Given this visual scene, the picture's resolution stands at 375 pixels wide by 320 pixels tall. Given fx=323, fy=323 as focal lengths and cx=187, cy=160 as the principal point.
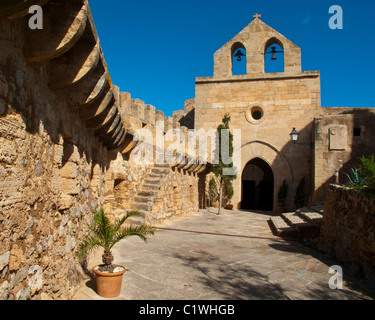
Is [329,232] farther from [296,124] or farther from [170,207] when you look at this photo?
[296,124]

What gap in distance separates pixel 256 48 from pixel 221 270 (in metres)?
14.2

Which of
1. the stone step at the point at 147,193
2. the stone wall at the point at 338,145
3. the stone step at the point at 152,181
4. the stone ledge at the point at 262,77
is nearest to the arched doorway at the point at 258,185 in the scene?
the stone ledge at the point at 262,77

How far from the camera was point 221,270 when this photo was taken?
5.23 meters

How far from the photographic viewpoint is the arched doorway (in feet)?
60.7

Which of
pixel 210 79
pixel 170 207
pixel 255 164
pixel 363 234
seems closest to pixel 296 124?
pixel 255 164

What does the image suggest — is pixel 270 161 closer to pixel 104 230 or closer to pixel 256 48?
pixel 256 48

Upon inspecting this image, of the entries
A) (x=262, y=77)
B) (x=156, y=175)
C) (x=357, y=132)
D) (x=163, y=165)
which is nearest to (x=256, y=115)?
(x=262, y=77)

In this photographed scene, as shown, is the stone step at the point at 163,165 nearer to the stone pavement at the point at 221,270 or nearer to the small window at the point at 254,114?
the stone pavement at the point at 221,270

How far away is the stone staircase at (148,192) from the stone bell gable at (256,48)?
8866 millimetres

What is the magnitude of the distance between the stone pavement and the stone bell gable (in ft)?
36.2

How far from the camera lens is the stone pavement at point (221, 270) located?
4.16 m

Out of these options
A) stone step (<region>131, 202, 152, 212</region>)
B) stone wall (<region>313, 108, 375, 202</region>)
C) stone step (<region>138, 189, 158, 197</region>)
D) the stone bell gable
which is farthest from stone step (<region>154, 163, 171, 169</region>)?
the stone bell gable

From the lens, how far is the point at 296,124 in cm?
1580
